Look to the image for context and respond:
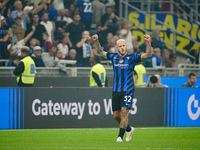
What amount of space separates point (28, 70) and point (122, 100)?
4685 mm

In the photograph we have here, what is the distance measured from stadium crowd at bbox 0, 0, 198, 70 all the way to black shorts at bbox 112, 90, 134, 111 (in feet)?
24.2

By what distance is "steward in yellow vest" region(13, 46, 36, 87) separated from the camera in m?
14.4

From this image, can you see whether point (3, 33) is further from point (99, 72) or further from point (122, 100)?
point (122, 100)

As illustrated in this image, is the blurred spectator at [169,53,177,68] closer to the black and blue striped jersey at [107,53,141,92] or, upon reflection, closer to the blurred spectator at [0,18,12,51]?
the blurred spectator at [0,18,12,51]

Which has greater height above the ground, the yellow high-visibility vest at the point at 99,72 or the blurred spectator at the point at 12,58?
the blurred spectator at the point at 12,58

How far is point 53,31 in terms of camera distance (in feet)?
67.3

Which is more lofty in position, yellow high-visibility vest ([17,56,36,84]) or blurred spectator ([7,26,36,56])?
blurred spectator ([7,26,36,56])

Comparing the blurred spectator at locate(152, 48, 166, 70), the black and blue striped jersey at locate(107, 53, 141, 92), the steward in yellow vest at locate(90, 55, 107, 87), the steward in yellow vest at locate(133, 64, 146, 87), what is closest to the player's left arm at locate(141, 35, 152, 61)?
the black and blue striped jersey at locate(107, 53, 141, 92)

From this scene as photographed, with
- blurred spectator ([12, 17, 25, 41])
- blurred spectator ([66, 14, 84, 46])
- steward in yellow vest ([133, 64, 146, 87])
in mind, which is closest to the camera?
steward in yellow vest ([133, 64, 146, 87])

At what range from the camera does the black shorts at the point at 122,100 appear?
10.7 meters

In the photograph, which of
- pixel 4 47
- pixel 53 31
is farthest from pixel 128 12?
pixel 4 47

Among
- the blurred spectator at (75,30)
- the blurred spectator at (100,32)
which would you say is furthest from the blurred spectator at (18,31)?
the blurred spectator at (100,32)

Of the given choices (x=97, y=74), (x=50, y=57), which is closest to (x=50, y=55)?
(x=50, y=57)

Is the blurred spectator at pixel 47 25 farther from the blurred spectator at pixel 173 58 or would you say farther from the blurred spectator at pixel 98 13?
the blurred spectator at pixel 173 58
